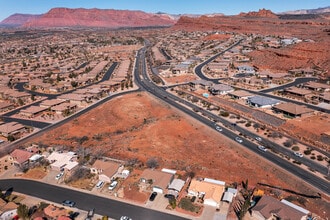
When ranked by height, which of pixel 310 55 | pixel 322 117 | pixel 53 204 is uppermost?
pixel 310 55

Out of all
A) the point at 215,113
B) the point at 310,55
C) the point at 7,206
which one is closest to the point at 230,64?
the point at 310,55

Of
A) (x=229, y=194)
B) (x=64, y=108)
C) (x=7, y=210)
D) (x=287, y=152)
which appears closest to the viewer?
(x=7, y=210)

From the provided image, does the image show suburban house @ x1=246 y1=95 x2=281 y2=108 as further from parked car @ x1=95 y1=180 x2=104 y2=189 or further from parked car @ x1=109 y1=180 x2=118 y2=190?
parked car @ x1=95 y1=180 x2=104 y2=189

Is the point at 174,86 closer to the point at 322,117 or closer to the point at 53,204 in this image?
the point at 322,117

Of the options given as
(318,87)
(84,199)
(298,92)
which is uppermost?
(318,87)

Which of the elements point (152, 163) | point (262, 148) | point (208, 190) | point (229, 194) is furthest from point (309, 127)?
point (152, 163)

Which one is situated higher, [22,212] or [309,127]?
[309,127]

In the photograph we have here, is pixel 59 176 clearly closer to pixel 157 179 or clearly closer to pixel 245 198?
pixel 157 179
